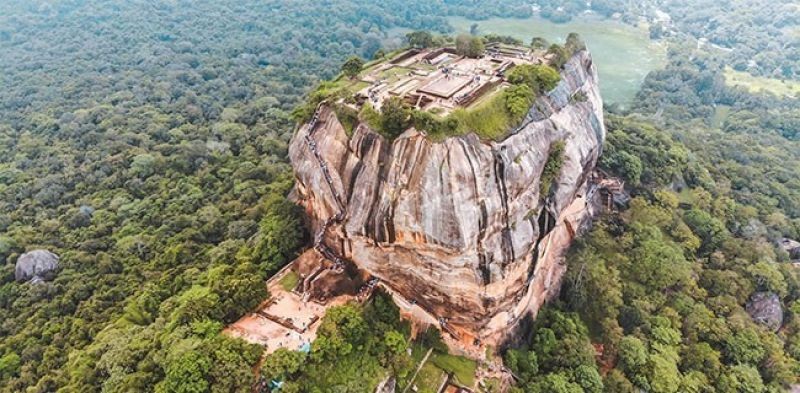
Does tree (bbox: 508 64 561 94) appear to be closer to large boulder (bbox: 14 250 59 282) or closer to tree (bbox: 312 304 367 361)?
tree (bbox: 312 304 367 361)

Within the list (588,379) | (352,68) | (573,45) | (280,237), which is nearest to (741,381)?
(588,379)

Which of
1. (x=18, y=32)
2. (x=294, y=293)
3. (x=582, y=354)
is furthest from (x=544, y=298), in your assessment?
(x=18, y=32)

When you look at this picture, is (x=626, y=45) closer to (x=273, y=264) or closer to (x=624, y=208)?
(x=624, y=208)

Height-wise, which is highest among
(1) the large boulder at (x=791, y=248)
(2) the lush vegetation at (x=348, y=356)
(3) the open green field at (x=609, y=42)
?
(2) the lush vegetation at (x=348, y=356)

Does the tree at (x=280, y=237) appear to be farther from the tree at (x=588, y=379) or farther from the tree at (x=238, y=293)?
the tree at (x=588, y=379)

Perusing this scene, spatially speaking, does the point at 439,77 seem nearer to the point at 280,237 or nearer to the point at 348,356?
the point at 280,237

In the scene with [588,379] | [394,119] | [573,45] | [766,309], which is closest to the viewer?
[394,119]

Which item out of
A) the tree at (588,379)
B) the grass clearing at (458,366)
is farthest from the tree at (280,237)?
the tree at (588,379)

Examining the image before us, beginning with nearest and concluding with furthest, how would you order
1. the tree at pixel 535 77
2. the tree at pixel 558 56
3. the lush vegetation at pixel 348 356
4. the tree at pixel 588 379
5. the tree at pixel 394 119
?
the lush vegetation at pixel 348 356 → the tree at pixel 394 119 → the tree at pixel 588 379 → the tree at pixel 535 77 → the tree at pixel 558 56
